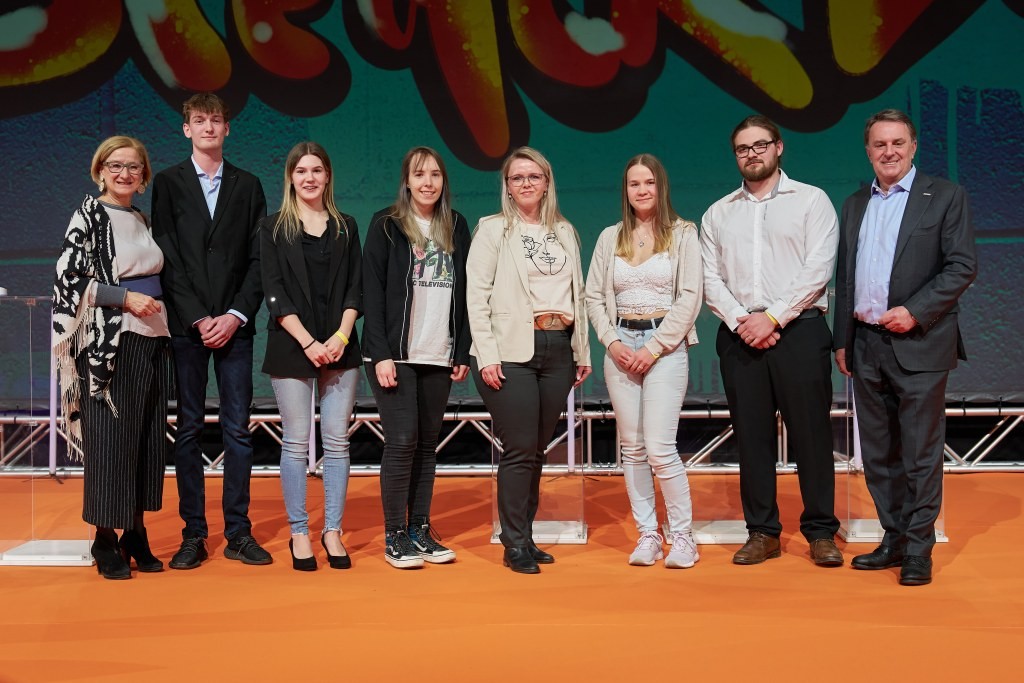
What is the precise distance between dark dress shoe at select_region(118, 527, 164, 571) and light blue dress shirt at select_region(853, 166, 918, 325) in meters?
2.83

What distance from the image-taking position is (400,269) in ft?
11.5

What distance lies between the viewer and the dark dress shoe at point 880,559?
3.43m

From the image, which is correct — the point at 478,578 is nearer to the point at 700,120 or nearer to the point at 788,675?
the point at 788,675

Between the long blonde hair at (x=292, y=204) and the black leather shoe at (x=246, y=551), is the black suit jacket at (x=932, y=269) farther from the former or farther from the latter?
the black leather shoe at (x=246, y=551)

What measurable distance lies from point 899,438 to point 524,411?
4.69 ft

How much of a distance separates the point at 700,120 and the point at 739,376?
10.0 feet

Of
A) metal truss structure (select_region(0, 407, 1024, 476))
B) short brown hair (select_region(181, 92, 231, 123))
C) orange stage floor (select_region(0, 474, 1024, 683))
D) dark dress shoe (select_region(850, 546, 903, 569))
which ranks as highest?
short brown hair (select_region(181, 92, 231, 123))

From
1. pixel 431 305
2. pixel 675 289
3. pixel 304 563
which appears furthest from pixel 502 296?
pixel 304 563

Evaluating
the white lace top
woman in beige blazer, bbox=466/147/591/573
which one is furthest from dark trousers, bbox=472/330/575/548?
the white lace top

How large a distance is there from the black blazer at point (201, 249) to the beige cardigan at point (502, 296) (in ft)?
2.94

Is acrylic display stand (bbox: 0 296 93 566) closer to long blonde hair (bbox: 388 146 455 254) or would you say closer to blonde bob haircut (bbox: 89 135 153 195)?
blonde bob haircut (bbox: 89 135 153 195)

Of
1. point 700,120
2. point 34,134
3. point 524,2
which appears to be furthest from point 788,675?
point 34,134

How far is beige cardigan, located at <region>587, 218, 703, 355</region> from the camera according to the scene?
3465 millimetres

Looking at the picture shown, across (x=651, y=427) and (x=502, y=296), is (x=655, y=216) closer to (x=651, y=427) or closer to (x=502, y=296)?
(x=502, y=296)
